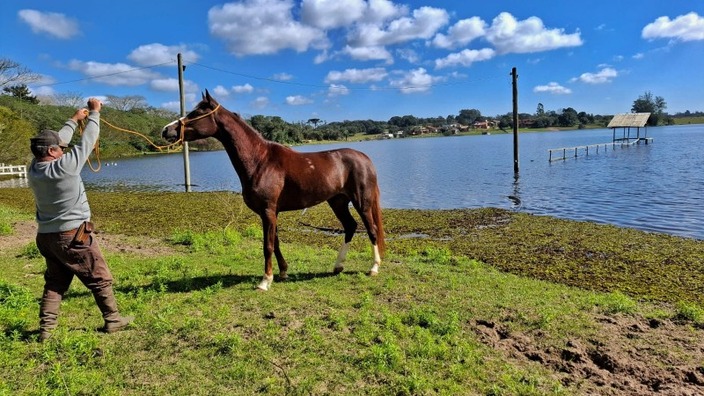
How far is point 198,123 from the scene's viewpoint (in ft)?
20.2

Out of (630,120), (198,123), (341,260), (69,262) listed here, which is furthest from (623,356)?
(630,120)

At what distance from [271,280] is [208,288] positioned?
87 centimetres

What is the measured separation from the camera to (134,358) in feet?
13.5

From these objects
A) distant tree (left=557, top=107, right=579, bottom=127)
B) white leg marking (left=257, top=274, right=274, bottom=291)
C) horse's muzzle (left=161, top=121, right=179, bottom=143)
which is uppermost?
distant tree (left=557, top=107, right=579, bottom=127)

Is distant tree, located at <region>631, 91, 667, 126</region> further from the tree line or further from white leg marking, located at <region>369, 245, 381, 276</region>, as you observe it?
white leg marking, located at <region>369, 245, 381, 276</region>

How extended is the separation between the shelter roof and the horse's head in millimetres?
70249

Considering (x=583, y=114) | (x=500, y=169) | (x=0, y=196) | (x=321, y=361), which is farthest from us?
(x=583, y=114)

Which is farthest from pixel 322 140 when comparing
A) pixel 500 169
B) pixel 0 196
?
pixel 0 196

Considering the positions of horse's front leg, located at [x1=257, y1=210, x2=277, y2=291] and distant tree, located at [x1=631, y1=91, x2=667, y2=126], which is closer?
horse's front leg, located at [x1=257, y1=210, x2=277, y2=291]

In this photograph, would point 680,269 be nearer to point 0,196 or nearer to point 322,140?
point 0,196

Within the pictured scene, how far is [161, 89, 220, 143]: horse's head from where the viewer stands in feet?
19.9

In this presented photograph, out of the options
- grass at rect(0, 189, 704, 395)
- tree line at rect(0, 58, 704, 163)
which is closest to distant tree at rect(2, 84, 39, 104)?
tree line at rect(0, 58, 704, 163)

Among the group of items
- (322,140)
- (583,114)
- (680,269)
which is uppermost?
(583,114)

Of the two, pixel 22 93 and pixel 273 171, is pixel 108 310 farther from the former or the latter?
pixel 22 93
